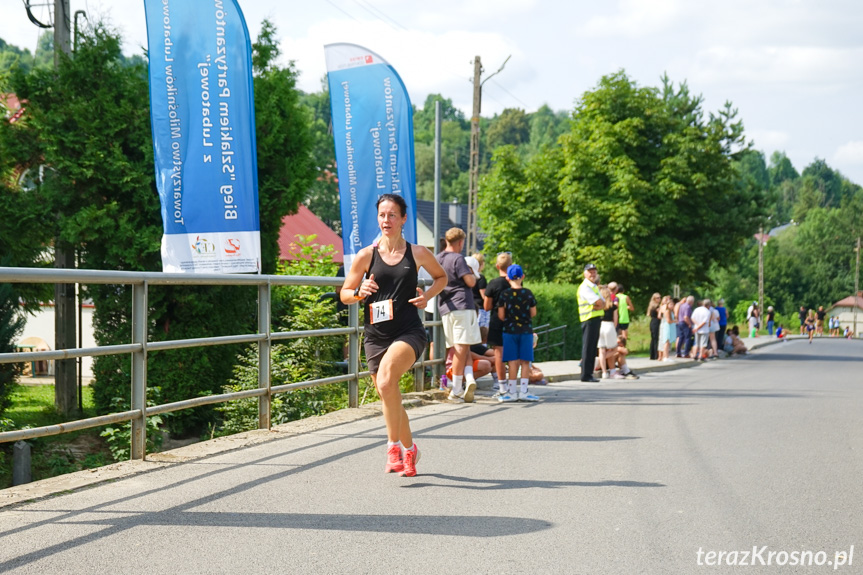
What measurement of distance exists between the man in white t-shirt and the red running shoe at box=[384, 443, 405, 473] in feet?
74.7

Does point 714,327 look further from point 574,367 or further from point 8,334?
point 8,334

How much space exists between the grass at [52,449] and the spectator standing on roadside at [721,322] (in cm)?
2091

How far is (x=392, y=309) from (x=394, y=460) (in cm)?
104

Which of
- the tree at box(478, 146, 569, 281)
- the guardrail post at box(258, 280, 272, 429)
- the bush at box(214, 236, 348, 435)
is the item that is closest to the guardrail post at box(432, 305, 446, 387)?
the bush at box(214, 236, 348, 435)

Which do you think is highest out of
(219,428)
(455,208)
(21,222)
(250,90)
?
(455,208)

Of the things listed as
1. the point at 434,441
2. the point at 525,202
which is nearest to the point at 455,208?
the point at 525,202

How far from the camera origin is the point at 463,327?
38.4ft

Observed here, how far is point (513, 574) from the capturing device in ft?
14.1

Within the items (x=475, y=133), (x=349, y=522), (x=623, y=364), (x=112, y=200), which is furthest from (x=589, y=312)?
(x=475, y=133)

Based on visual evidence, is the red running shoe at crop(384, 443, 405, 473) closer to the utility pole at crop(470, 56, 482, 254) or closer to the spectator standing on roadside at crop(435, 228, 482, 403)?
the spectator standing on roadside at crop(435, 228, 482, 403)

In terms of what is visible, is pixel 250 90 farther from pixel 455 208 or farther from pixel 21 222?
pixel 455 208

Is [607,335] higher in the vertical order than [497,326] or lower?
lower

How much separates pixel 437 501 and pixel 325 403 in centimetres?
577

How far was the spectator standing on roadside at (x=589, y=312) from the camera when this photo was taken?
1599cm
